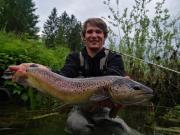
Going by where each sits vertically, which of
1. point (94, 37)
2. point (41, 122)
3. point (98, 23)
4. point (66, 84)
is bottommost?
point (41, 122)

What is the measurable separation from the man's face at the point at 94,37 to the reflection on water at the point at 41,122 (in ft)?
5.25

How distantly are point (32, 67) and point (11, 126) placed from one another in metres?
2.27

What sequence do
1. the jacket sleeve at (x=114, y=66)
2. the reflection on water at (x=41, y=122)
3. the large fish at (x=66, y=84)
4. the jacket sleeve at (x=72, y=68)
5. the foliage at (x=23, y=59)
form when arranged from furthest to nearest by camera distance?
the foliage at (x=23, y=59), the reflection on water at (x=41, y=122), the jacket sleeve at (x=72, y=68), the jacket sleeve at (x=114, y=66), the large fish at (x=66, y=84)

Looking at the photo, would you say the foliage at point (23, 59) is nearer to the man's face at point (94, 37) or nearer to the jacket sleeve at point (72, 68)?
the jacket sleeve at point (72, 68)

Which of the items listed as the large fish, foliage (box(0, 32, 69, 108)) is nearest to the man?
the large fish

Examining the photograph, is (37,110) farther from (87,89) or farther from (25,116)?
(87,89)

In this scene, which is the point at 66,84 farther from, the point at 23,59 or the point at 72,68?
the point at 23,59

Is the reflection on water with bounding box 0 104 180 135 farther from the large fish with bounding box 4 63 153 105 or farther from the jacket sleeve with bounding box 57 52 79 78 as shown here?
the large fish with bounding box 4 63 153 105

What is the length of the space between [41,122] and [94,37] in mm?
2628

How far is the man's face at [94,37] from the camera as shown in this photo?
6.52 meters

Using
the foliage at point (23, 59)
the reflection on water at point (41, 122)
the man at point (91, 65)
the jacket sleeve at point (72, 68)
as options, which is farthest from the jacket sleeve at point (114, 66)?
the foliage at point (23, 59)

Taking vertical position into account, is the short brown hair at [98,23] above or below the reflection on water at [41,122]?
above

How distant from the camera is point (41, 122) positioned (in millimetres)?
8555

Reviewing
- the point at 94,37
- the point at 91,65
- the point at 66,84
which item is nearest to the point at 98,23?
the point at 94,37
